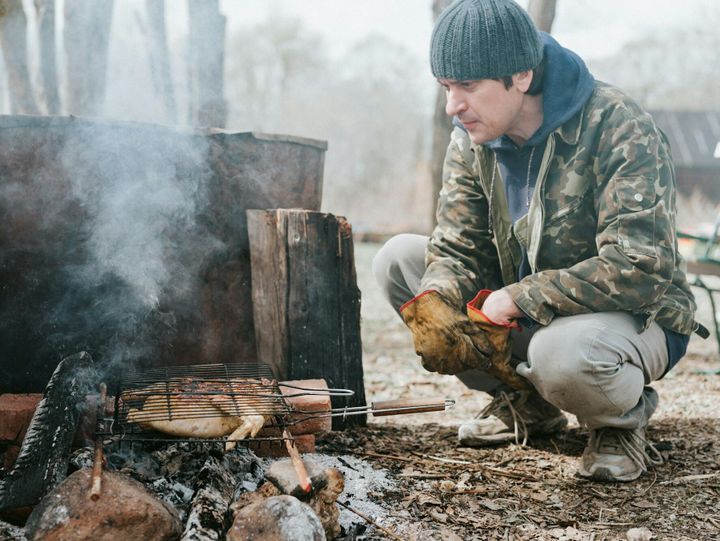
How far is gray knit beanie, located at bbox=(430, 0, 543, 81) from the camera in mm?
2338

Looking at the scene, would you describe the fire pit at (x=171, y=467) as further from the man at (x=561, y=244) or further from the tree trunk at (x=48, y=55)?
the tree trunk at (x=48, y=55)

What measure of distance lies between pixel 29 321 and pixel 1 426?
0.56 metres

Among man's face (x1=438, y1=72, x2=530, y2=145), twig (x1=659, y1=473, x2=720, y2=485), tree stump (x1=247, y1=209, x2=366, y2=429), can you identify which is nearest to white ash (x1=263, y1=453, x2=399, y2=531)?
tree stump (x1=247, y1=209, x2=366, y2=429)

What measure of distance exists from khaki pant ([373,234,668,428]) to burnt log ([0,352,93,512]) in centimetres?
155

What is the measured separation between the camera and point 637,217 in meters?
2.30

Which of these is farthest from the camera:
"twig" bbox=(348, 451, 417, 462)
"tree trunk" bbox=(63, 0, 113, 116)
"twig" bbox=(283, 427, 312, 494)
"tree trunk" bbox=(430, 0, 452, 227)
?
"tree trunk" bbox=(63, 0, 113, 116)

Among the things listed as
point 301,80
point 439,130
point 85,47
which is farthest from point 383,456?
point 301,80

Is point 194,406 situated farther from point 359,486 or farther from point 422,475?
point 422,475

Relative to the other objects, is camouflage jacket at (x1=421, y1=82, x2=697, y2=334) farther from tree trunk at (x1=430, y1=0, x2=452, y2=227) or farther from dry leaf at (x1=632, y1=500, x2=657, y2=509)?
tree trunk at (x1=430, y1=0, x2=452, y2=227)

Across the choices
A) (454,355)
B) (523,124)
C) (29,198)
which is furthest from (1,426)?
(523,124)

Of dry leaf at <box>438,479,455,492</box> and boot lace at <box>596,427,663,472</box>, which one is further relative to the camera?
boot lace at <box>596,427,663,472</box>

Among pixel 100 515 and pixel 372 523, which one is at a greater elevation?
pixel 100 515

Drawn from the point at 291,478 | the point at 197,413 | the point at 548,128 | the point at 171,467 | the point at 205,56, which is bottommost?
the point at 171,467

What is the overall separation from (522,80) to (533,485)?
57.8 inches
